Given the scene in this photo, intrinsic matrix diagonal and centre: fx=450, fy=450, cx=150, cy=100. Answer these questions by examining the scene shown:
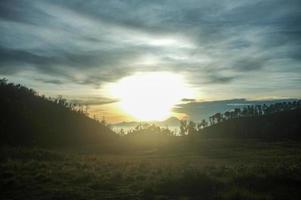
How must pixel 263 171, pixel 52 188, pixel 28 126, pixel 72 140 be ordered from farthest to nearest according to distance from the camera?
pixel 72 140 < pixel 28 126 < pixel 263 171 < pixel 52 188

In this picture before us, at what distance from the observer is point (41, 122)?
14388cm

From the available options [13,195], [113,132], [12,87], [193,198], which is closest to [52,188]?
[13,195]

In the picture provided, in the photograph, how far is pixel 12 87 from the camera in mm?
158000

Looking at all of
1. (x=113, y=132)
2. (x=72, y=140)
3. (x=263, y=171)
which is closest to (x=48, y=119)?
(x=72, y=140)

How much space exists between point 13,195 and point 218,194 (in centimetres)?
1180

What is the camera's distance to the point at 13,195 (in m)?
26.1

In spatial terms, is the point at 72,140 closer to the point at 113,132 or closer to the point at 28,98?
the point at 28,98

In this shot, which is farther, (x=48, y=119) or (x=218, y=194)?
(x=48, y=119)

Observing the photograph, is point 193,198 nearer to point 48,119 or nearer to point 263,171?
point 263,171

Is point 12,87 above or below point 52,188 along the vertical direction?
above

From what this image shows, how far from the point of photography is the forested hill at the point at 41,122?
431 feet

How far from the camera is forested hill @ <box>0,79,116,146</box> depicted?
5167 inches

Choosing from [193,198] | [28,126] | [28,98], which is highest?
[28,98]

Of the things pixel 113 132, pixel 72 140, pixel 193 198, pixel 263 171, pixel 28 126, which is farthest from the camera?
pixel 113 132
